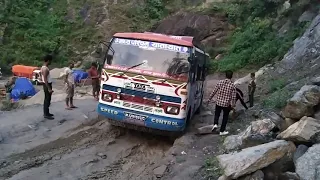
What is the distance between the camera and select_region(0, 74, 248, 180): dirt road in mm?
7488

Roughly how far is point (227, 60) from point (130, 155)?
15211mm

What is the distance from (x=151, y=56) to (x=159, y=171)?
2806 millimetres

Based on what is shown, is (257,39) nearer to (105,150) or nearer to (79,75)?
(79,75)

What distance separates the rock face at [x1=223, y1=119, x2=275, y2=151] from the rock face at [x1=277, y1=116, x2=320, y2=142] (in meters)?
0.51

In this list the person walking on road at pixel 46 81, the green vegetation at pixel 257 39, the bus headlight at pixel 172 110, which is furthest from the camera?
the green vegetation at pixel 257 39

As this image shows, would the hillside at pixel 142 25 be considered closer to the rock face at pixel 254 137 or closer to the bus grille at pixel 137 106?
the bus grille at pixel 137 106

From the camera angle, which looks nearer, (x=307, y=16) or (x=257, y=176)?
(x=257, y=176)

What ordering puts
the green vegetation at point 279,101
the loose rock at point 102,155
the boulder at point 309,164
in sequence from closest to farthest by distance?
the boulder at point 309,164, the loose rock at point 102,155, the green vegetation at point 279,101

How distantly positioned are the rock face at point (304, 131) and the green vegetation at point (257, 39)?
1199cm

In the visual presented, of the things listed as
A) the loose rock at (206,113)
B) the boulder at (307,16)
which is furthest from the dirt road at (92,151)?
the boulder at (307,16)

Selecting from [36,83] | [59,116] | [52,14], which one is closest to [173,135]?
[59,116]

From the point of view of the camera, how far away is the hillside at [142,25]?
22.1m

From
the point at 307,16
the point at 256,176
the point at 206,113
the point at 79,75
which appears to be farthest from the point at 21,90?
the point at 256,176

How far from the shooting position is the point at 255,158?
585 centimetres
